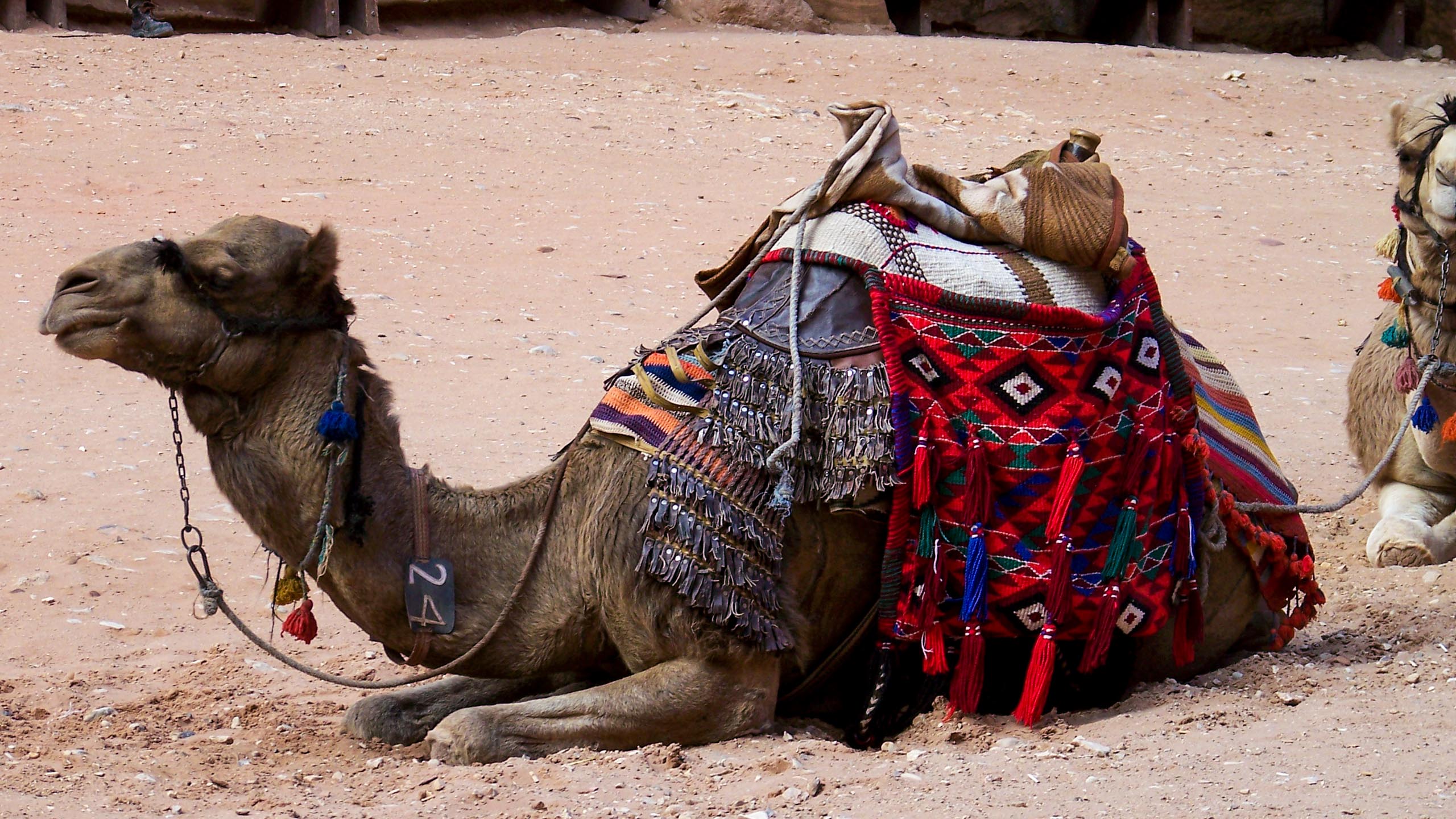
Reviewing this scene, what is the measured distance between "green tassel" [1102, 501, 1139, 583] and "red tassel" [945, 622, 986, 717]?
40cm

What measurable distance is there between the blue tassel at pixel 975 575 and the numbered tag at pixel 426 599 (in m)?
1.36

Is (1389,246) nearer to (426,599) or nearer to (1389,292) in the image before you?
(1389,292)

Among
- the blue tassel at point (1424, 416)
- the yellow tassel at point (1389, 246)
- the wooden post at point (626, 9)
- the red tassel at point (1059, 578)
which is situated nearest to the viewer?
the red tassel at point (1059, 578)

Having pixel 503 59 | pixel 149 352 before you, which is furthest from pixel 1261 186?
pixel 149 352

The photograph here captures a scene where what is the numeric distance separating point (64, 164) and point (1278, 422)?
26.2 feet

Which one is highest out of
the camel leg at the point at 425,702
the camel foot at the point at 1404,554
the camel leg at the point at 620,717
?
the camel leg at the point at 620,717

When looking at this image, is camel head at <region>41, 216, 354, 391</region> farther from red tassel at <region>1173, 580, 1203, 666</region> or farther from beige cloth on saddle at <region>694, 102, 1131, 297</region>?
red tassel at <region>1173, 580, 1203, 666</region>

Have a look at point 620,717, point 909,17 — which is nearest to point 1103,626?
point 620,717

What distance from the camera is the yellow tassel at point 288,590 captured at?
4.21 meters

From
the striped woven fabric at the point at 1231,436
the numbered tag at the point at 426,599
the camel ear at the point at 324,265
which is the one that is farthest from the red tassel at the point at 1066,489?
the camel ear at the point at 324,265

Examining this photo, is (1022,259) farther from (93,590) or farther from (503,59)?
(503,59)

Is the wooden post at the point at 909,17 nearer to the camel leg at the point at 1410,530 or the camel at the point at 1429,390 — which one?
the camel at the point at 1429,390

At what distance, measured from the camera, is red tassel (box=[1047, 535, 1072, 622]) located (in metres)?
4.40

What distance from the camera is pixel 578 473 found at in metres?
4.39
